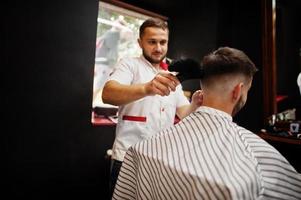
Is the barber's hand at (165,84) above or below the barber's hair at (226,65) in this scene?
below

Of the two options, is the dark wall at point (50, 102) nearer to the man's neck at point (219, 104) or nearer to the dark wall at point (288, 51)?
the man's neck at point (219, 104)

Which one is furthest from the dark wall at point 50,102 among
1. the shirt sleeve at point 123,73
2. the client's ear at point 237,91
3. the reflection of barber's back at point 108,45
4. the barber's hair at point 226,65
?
the client's ear at point 237,91

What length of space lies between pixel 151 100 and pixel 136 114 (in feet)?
0.43

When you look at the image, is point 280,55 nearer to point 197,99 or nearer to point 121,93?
point 197,99

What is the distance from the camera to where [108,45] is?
274 centimetres

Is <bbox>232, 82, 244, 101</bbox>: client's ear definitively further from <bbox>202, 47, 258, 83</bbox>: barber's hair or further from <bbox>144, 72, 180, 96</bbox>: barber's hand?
Answer: <bbox>144, 72, 180, 96</bbox>: barber's hand

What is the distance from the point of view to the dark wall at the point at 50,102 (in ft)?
5.25

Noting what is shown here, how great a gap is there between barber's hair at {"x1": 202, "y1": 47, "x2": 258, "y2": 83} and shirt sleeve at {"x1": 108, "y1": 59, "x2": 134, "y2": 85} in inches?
23.8

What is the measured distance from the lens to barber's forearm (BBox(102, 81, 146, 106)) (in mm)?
1344

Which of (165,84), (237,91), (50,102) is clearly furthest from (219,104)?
(50,102)

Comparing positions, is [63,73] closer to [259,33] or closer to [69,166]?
[69,166]

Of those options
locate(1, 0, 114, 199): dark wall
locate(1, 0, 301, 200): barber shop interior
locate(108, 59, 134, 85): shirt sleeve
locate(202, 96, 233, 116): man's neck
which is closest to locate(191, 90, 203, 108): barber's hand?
locate(1, 0, 301, 200): barber shop interior

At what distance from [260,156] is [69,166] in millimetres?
1399

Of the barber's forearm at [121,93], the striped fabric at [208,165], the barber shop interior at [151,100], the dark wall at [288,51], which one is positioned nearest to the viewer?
the striped fabric at [208,165]
